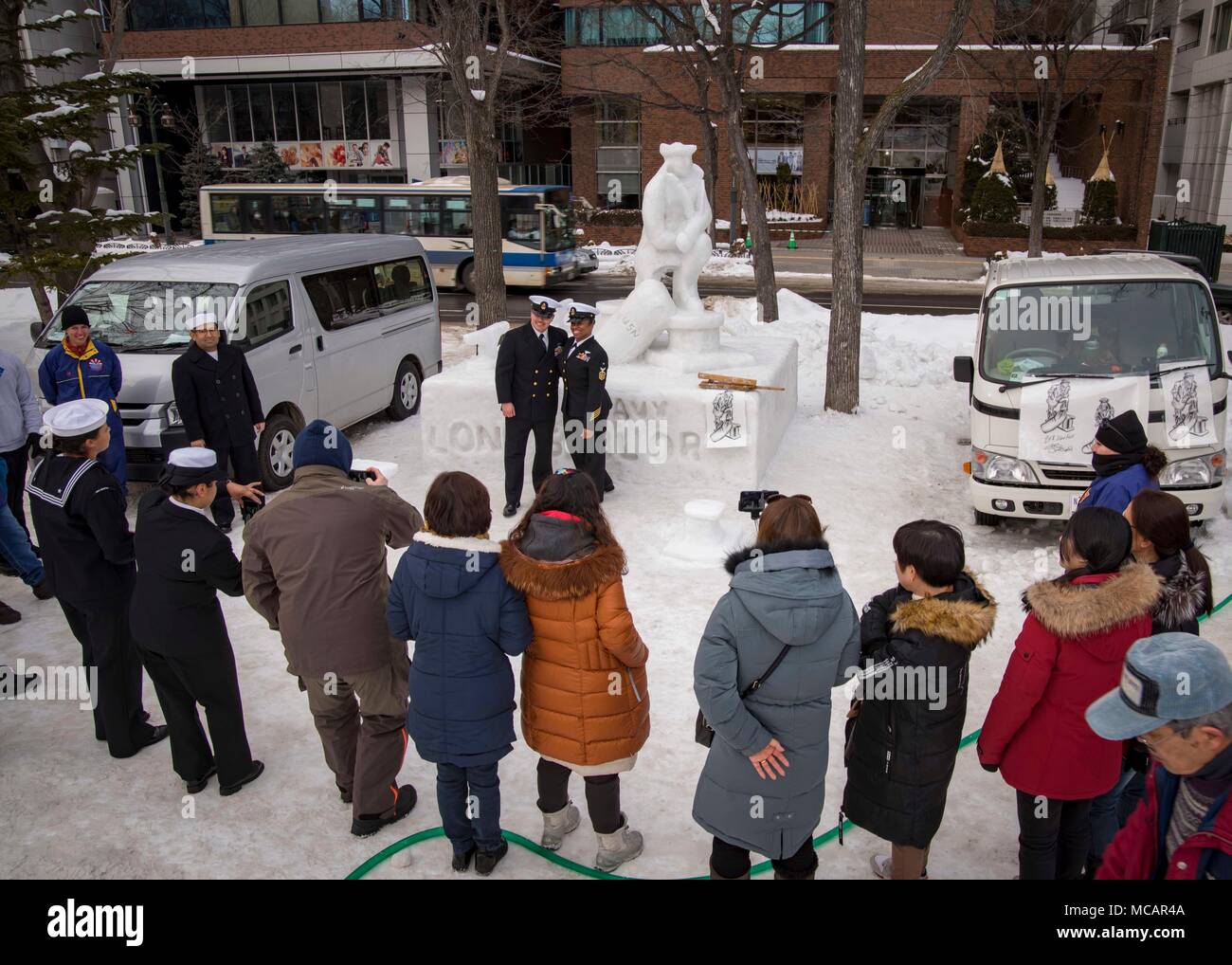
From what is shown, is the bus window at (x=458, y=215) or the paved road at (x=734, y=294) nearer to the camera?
the paved road at (x=734, y=294)

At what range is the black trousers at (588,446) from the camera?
26.5 feet

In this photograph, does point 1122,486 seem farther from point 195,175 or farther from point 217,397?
point 195,175

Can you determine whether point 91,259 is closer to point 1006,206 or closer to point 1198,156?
point 1006,206

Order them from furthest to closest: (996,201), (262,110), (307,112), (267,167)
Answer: (262,110), (307,112), (267,167), (996,201)

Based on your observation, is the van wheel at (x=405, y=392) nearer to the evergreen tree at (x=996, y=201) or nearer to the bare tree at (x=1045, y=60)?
the bare tree at (x=1045, y=60)

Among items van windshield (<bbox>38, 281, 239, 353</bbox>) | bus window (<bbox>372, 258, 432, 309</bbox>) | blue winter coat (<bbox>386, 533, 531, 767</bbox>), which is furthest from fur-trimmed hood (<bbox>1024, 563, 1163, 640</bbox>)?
bus window (<bbox>372, 258, 432, 309</bbox>)

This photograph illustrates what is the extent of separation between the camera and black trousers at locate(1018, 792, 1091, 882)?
3.50 m

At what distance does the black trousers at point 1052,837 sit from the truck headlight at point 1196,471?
401cm

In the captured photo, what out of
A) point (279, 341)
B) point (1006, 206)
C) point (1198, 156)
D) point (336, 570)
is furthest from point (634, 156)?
point (336, 570)

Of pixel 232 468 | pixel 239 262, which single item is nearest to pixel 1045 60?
pixel 239 262

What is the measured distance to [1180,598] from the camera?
12.1 ft

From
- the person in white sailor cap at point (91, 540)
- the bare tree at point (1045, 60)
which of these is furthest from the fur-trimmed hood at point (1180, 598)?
the bare tree at point (1045, 60)

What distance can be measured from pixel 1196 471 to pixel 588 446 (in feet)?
14.9

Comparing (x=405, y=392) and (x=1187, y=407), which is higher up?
(x=1187, y=407)
